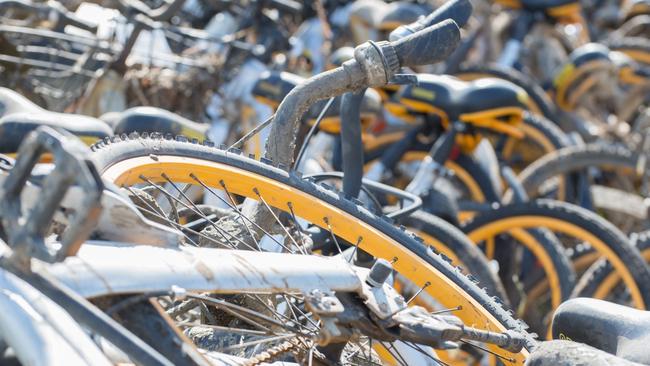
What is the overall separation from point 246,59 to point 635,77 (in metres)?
2.87

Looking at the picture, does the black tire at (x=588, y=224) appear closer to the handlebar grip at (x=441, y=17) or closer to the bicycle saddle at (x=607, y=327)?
the handlebar grip at (x=441, y=17)

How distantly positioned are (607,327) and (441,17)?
80 centimetres

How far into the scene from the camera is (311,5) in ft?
22.2

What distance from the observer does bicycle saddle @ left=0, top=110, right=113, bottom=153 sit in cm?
275

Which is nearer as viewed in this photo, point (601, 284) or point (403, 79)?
point (403, 79)

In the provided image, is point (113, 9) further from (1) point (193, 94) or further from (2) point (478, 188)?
(2) point (478, 188)

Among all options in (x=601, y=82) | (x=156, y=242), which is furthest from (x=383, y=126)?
(x=156, y=242)

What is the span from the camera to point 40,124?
290 centimetres

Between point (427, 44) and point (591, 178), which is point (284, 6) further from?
point (427, 44)

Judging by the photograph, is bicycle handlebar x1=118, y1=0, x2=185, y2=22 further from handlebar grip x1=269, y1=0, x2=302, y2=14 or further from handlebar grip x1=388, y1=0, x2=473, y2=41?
handlebar grip x1=388, y1=0, x2=473, y2=41

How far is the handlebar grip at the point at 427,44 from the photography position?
211 centimetres

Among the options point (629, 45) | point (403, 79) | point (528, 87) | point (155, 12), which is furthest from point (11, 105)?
point (629, 45)

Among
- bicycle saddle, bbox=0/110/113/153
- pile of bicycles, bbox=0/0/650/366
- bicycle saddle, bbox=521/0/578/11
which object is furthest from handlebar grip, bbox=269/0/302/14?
bicycle saddle, bbox=0/110/113/153

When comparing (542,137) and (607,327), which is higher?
(607,327)
